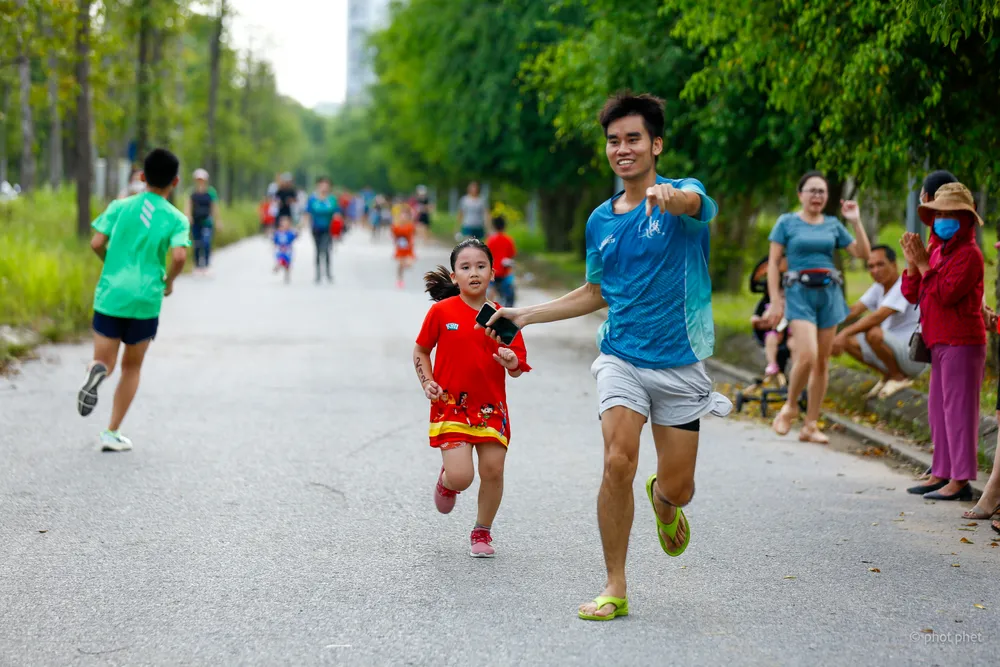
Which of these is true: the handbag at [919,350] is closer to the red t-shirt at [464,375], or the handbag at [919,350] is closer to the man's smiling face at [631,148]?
the red t-shirt at [464,375]

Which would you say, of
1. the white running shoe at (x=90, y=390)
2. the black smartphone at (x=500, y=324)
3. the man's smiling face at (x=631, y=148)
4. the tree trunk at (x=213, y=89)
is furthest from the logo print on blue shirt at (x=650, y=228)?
the tree trunk at (x=213, y=89)

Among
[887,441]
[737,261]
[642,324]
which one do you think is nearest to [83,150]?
[737,261]

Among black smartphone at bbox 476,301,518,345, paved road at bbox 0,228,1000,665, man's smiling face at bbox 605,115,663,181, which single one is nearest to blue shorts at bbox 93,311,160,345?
paved road at bbox 0,228,1000,665

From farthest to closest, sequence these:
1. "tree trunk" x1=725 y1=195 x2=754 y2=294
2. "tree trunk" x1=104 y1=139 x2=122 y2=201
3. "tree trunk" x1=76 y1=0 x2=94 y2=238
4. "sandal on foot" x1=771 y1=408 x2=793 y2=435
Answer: "tree trunk" x1=104 y1=139 x2=122 y2=201, "tree trunk" x1=76 y1=0 x2=94 y2=238, "tree trunk" x1=725 y1=195 x2=754 y2=294, "sandal on foot" x1=771 y1=408 x2=793 y2=435

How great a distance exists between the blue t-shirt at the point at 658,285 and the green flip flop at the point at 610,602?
91 cm

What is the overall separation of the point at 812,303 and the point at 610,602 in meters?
5.40

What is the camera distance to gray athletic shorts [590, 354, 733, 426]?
17.6 ft

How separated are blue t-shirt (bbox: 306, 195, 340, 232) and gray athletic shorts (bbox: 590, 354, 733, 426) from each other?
20502 millimetres

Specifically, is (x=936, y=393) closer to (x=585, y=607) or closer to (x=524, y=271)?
(x=585, y=607)

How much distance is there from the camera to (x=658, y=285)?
211 inches

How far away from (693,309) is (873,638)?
1.40 metres

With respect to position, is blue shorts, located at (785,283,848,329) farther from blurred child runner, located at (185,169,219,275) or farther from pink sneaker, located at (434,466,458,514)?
blurred child runner, located at (185,169,219,275)

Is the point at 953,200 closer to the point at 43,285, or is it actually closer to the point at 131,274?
the point at 131,274

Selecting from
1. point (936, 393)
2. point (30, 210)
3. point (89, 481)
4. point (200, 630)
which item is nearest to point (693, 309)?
point (200, 630)
